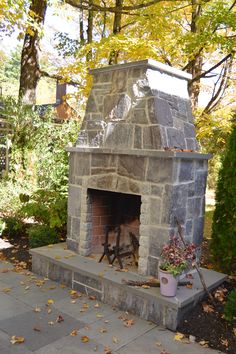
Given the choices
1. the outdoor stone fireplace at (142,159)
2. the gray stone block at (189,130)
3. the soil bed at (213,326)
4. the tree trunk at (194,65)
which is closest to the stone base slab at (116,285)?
the soil bed at (213,326)

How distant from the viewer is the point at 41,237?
580 centimetres

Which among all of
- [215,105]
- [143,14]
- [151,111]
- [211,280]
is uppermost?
[143,14]

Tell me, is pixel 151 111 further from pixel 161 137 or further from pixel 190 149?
pixel 190 149

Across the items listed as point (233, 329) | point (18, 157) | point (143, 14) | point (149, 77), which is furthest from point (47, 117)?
point (233, 329)

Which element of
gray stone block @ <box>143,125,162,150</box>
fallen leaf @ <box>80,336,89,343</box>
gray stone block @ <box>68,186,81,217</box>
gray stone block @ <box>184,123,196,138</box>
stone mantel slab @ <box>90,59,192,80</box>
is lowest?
fallen leaf @ <box>80,336,89,343</box>

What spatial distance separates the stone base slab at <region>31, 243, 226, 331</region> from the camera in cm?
366

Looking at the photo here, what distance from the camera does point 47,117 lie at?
9.86m

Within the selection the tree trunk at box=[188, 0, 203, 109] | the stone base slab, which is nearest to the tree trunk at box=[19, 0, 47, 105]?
the tree trunk at box=[188, 0, 203, 109]

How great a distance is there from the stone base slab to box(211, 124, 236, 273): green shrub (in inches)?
13.6

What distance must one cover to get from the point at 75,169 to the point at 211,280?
243 centimetres

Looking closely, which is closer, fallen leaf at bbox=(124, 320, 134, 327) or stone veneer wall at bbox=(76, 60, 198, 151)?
fallen leaf at bbox=(124, 320, 134, 327)

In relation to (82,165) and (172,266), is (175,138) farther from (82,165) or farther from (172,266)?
(172,266)

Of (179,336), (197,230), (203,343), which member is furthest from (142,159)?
(203,343)

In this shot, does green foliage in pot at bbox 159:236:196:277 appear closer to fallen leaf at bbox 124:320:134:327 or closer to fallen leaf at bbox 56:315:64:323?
fallen leaf at bbox 124:320:134:327
